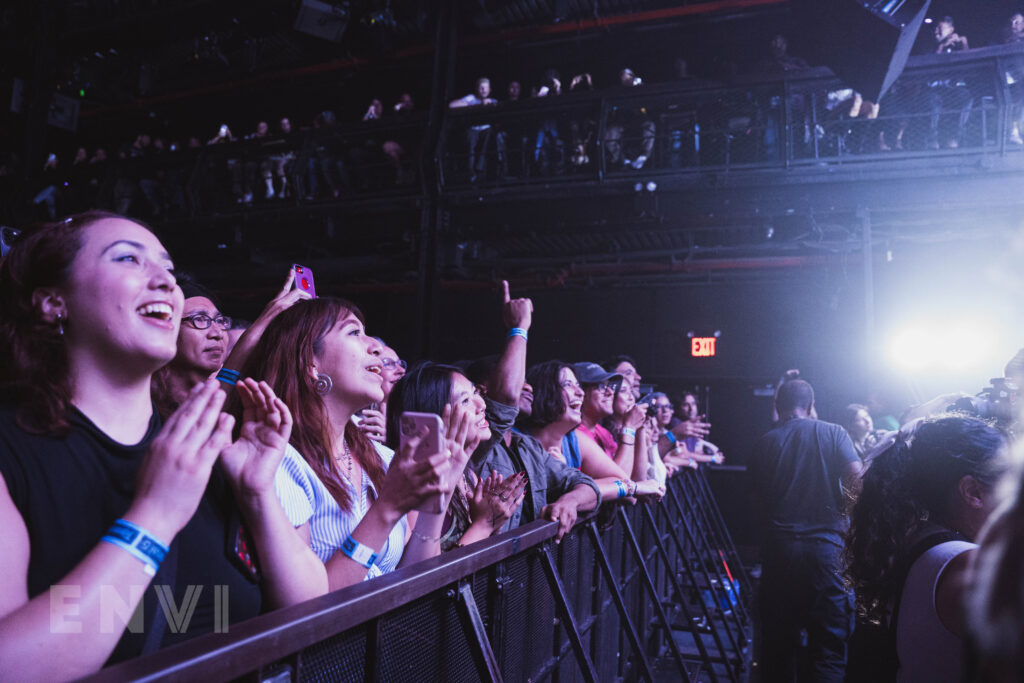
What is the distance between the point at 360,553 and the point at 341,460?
45 centimetres

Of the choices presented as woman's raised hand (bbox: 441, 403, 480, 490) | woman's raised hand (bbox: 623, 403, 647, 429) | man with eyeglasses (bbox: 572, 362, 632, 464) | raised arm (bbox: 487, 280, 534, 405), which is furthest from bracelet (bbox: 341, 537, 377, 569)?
woman's raised hand (bbox: 623, 403, 647, 429)

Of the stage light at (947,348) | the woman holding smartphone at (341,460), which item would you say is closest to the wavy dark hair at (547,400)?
the woman holding smartphone at (341,460)

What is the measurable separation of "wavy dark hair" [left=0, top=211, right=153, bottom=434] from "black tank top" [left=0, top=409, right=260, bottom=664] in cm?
3

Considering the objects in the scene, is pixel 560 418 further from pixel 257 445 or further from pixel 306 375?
pixel 257 445

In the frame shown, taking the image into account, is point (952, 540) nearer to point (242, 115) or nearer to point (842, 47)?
point (842, 47)

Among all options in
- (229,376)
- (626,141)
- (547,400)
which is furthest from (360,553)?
(626,141)

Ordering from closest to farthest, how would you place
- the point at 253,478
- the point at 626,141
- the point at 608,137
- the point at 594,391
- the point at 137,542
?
the point at 137,542, the point at 253,478, the point at 594,391, the point at 626,141, the point at 608,137

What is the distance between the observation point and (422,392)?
2.26 m

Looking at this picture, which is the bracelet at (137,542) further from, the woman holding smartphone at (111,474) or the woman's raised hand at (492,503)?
the woman's raised hand at (492,503)

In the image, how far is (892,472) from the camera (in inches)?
73.5

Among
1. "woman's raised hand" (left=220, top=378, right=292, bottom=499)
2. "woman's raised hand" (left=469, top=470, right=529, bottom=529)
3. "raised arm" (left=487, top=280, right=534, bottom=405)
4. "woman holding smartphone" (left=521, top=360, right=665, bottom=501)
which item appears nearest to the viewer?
"woman's raised hand" (left=220, top=378, right=292, bottom=499)

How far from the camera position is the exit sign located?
33.0ft

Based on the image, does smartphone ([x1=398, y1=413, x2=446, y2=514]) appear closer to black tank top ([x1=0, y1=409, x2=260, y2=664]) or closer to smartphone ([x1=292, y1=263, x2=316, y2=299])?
black tank top ([x1=0, y1=409, x2=260, y2=664])

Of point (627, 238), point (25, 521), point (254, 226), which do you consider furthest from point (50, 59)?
point (25, 521)
